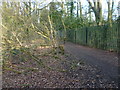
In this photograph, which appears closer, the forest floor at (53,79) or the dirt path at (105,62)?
the forest floor at (53,79)

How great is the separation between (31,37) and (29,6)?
124 centimetres

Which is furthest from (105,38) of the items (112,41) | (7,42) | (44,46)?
(7,42)

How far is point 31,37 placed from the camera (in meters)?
5.30

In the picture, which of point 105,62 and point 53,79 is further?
point 105,62

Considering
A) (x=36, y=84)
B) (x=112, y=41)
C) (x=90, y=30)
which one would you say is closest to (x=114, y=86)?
(x=36, y=84)

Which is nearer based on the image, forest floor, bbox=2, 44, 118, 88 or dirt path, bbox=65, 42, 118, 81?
forest floor, bbox=2, 44, 118, 88

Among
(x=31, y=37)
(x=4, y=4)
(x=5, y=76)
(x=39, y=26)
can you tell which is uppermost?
(x=4, y=4)

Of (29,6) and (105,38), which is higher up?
(29,6)

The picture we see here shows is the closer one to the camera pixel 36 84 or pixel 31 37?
pixel 36 84

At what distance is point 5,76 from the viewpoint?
3.85 m

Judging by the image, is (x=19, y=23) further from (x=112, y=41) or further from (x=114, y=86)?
(x=112, y=41)

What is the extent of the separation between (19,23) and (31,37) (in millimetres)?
730

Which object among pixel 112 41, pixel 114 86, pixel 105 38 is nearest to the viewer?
pixel 114 86

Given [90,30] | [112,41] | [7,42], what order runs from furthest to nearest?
1. [90,30]
2. [112,41]
3. [7,42]
